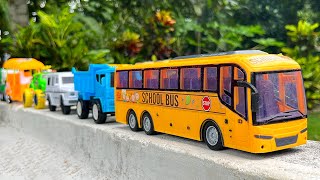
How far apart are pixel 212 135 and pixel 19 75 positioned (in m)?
12.7

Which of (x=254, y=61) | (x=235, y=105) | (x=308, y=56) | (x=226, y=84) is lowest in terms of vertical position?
(x=235, y=105)

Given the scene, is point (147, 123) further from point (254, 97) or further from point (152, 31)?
point (152, 31)

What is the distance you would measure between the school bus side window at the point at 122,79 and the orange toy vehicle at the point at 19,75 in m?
7.88

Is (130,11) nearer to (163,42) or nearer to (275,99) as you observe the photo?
(163,42)

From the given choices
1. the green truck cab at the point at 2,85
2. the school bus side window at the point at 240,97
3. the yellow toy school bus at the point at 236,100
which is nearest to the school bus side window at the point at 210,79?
the yellow toy school bus at the point at 236,100

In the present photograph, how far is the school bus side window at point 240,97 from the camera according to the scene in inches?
280

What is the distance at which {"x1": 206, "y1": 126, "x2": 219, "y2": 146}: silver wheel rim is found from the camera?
26.0ft

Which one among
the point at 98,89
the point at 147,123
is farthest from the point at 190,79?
the point at 98,89

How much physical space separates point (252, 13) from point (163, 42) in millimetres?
9036

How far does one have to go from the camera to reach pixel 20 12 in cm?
2211

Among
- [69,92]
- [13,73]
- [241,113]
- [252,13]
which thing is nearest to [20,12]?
[13,73]

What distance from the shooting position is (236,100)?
7.25 meters

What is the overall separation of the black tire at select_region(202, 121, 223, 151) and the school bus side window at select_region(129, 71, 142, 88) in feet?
8.62

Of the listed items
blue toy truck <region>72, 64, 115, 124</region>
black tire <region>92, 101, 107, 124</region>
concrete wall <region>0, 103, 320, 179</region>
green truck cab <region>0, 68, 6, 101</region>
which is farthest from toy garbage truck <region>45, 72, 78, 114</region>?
green truck cab <region>0, 68, 6, 101</region>
